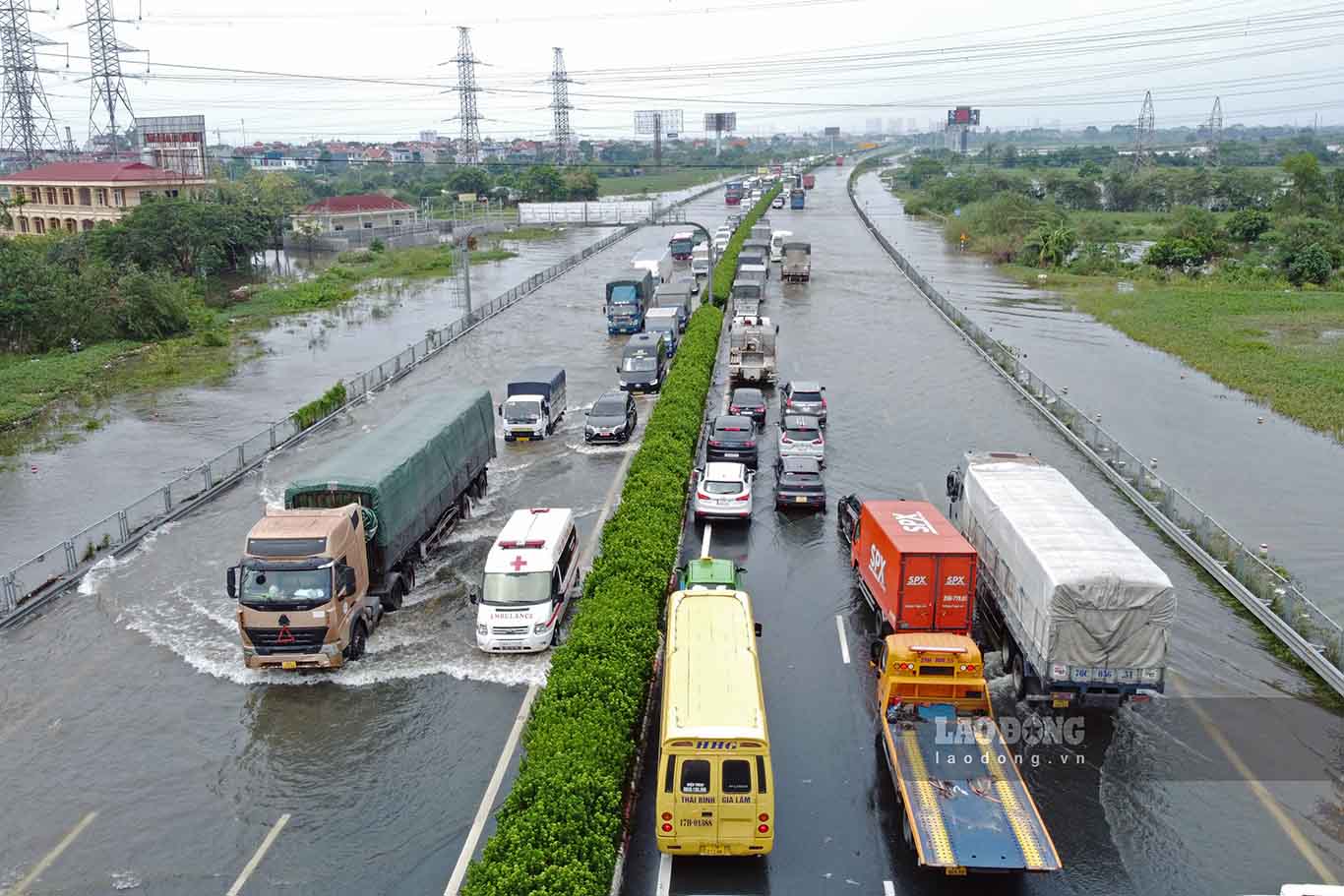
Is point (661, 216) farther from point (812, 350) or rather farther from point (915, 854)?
point (915, 854)

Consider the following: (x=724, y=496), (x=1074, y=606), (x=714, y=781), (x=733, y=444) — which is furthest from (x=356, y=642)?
(x=733, y=444)

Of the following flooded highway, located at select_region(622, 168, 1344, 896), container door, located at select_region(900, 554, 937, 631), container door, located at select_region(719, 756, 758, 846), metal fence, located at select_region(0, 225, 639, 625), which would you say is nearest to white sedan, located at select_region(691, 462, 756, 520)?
flooded highway, located at select_region(622, 168, 1344, 896)

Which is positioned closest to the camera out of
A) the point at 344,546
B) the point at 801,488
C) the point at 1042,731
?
the point at 1042,731

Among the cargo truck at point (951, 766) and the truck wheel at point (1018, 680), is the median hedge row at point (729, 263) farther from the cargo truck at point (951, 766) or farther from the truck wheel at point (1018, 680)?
the cargo truck at point (951, 766)

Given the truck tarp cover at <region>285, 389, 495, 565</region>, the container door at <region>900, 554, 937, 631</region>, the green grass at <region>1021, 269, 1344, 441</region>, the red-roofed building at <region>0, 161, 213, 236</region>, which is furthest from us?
the red-roofed building at <region>0, 161, 213, 236</region>

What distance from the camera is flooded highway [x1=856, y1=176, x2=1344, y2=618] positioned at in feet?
91.5

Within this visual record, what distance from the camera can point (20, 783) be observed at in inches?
661

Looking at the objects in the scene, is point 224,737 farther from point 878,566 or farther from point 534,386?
point 534,386

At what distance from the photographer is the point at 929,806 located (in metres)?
14.1

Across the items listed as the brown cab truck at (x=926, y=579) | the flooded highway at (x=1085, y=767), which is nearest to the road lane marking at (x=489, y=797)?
the flooded highway at (x=1085, y=767)

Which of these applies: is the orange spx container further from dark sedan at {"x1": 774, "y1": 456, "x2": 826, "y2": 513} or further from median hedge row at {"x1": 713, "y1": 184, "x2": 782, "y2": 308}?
median hedge row at {"x1": 713, "y1": 184, "x2": 782, "y2": 308}

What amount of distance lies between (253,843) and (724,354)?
3731cm

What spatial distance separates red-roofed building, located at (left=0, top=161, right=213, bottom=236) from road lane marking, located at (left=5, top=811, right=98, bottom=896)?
287 feet

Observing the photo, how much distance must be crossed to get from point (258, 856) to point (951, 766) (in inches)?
398
